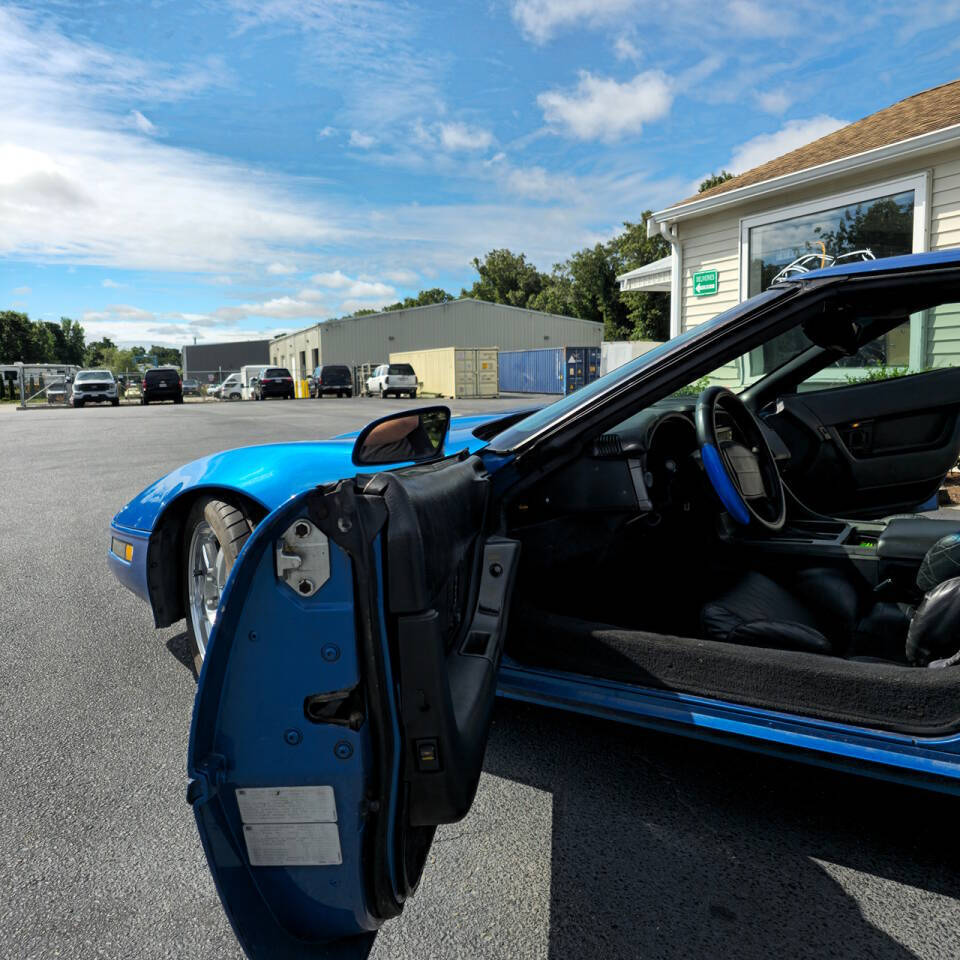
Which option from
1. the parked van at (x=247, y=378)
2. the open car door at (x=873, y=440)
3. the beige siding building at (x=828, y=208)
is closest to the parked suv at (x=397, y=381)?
the parked van at (x=247, y=378)

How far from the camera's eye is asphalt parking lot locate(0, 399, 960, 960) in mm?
1704

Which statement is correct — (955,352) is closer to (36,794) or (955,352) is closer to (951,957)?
(951,957)

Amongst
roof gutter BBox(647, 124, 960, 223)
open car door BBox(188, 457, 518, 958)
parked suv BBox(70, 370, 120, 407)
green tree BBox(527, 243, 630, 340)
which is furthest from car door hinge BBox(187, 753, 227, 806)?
green tree BBox(527, 243, 630, 340)

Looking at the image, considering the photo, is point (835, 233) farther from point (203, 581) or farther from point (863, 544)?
point (203, 581)

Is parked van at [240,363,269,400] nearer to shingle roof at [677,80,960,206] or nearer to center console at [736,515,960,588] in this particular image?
shingle roof at [677,80,960,206]

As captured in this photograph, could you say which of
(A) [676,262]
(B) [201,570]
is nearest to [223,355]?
(A) [676,262]

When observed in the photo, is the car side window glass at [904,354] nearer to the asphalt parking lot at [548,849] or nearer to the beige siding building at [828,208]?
the asphalt parking lot at [548,849]

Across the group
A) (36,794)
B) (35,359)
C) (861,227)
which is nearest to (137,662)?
(36,794)

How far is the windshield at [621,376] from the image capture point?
6.71ft

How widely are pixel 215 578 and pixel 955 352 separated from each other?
3.26 metres

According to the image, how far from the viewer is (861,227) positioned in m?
9.64

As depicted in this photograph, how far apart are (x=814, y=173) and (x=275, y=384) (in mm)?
28894

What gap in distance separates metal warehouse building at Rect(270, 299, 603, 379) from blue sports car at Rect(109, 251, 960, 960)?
4340cm

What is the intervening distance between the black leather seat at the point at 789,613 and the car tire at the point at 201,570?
1.67m
